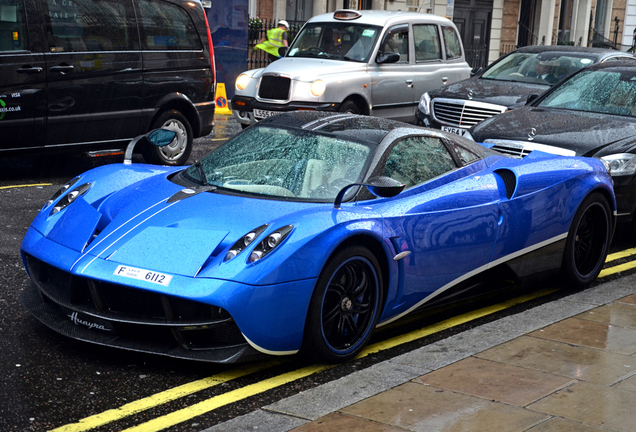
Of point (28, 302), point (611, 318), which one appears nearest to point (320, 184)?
point (28, 302)

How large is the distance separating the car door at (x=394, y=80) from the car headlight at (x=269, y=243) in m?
9.04

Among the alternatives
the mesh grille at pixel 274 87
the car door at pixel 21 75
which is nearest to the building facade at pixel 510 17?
the mesh grille at pixel 274 87

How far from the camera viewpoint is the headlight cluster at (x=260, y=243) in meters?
4.43

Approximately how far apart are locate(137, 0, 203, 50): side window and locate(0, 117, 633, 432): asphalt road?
17.4 ft

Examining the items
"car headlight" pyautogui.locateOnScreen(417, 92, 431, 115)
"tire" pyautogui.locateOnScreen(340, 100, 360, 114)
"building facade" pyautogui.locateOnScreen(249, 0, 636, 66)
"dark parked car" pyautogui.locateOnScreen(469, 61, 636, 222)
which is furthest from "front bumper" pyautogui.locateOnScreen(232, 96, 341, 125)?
"building facade" pyautogui.locateOnScreen(249, 0, 636, 66)

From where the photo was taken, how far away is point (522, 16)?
1430 inches

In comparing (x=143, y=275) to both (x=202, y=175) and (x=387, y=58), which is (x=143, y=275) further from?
(x=387, y=58)

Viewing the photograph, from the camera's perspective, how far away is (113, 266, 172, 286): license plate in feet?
14.3

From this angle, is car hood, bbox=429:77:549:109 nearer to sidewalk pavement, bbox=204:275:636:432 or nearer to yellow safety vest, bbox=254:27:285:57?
sidewalk pavement, bbox=204:275:636:432

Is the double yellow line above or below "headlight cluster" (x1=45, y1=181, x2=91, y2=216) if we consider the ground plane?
below

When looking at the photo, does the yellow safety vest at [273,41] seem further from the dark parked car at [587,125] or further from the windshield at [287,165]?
the windshield at [287,165]

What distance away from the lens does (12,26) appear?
9133mm

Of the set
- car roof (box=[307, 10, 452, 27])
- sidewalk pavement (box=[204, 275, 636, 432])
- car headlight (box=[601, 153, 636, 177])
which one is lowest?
sidewalk pavement (box=[204, 275, 636, 432])

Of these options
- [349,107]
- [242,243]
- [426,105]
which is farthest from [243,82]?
[242,243]
